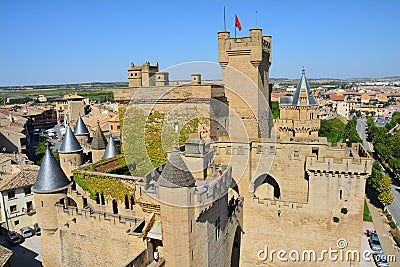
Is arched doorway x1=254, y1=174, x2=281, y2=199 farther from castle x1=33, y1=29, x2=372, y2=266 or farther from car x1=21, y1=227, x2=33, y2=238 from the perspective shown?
car x1=21, y1=227, x2=33, y2=238

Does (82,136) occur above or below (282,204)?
above

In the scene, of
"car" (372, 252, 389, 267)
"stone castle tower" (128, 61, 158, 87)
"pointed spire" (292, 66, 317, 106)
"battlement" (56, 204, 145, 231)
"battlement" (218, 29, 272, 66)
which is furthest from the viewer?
"pointed spire" (292, 66, 317, 106)

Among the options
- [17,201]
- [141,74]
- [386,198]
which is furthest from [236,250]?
[386,198]

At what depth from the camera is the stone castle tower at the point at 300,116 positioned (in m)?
26.5

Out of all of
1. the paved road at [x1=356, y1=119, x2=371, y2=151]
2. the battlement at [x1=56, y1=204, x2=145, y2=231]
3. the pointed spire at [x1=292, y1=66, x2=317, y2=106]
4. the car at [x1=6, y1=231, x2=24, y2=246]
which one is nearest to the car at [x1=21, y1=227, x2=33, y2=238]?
the car at [x1=6, y1=231, x2=24, y2=246]

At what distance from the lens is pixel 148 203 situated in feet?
47.4

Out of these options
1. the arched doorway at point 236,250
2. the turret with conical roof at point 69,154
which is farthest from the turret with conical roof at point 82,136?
the arched doorway at point 236,250

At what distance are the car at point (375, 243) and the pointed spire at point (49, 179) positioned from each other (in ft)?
73.6

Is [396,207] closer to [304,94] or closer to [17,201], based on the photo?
[304,94]

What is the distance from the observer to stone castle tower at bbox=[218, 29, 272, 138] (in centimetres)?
1812

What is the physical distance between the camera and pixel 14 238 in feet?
81.6

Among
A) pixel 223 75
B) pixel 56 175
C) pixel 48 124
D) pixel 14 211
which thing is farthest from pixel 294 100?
pixel 48 124

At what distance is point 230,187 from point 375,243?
16.5 m

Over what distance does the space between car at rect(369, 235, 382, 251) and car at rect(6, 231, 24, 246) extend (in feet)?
88.9
